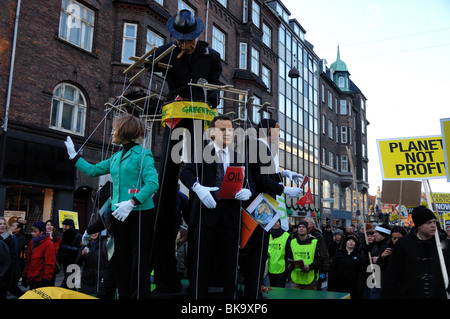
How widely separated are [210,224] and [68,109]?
12549 millimetres

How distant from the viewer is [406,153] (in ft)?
19.1

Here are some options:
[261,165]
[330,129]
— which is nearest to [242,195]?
[261,165]

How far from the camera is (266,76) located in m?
28.7

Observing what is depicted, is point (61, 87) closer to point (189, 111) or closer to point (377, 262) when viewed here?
point (189, 111)

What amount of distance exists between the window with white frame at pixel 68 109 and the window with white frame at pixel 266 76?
50.1 ft

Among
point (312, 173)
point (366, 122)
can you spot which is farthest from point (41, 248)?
point (366, 122)

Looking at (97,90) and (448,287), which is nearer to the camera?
(448,287)

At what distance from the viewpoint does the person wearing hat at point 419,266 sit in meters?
4.15

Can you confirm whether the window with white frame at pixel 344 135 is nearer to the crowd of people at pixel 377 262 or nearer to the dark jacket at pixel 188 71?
the crowd of people at pixel 377 262

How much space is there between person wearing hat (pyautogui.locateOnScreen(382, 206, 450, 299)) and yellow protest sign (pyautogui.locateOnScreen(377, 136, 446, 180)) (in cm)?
146

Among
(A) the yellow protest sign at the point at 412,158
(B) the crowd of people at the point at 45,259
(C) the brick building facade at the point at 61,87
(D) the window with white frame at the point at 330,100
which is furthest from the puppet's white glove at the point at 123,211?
(D) the window with white frame at the point at 330,100

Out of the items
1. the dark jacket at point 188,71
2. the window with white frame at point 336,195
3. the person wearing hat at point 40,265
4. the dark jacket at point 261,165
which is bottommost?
the person wearing hat at point 40,265
